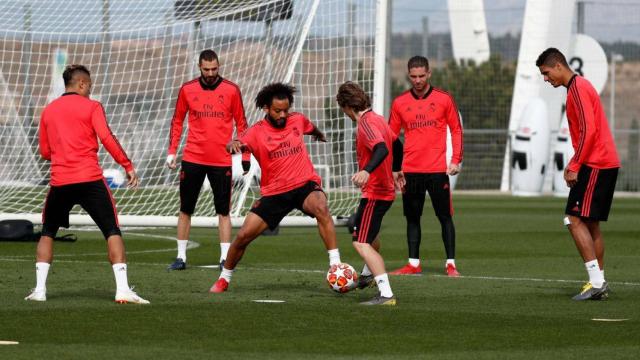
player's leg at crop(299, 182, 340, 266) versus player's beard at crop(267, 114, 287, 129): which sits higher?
player's beard at crop(267, 114, 287, 129)

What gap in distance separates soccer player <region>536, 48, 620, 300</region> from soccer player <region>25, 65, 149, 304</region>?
3.39m

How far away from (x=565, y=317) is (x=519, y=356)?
6.30 feet

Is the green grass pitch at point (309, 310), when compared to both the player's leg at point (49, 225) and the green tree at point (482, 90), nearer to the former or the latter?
the player's leg at point (49, 225)

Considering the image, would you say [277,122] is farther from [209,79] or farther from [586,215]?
[209,79]

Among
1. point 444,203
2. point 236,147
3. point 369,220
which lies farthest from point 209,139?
point 369,220

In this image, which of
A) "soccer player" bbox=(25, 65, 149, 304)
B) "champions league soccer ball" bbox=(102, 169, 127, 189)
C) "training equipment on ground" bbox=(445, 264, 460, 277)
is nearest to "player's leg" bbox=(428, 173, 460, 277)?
"training equipment on ground" bbox=(445, 264, 460, 277)

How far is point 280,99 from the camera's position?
10883 millimetres

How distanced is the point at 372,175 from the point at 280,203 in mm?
768

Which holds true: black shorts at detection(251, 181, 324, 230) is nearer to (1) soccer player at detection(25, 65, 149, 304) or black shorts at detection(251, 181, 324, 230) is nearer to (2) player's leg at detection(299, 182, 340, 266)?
(2) player's leg at detection(299, 182, 340, 266)

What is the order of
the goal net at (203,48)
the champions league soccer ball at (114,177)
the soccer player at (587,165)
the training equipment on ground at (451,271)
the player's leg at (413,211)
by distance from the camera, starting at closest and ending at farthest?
the soccer player at (587,165) < the training equipment on ground at (451,271) < the player's leg at (413,211) < the goal net at (203,48) < the champions league soccer ball at (114,177)

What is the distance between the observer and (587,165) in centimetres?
1095

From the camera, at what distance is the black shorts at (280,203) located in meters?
11.0

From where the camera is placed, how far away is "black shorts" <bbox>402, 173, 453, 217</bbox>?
13.3 m

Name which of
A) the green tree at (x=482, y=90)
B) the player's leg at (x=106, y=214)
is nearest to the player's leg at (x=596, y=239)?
the player's leg at (x=106, y=214)
